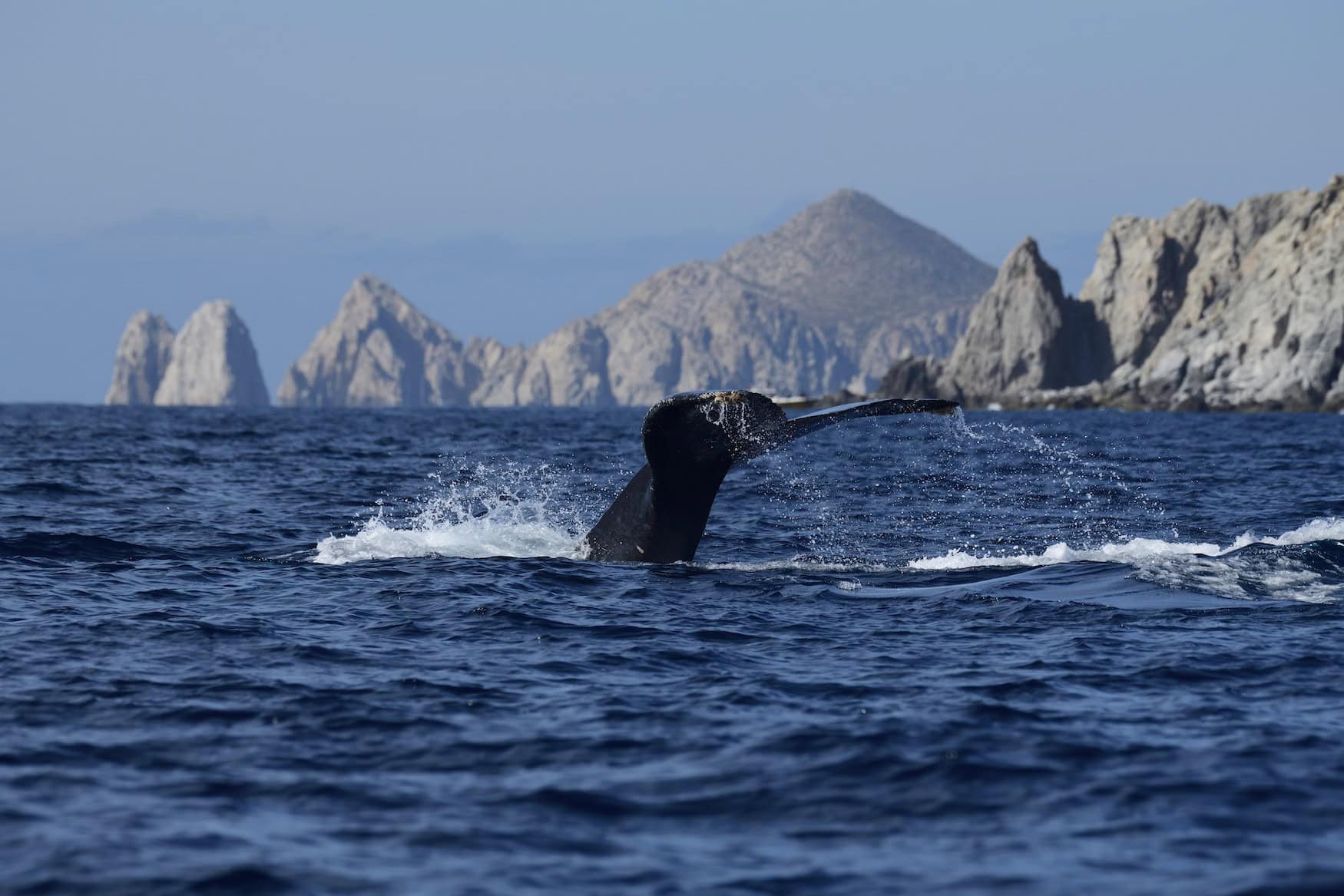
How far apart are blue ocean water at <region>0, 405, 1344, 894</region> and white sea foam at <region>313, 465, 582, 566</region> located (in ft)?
0.46

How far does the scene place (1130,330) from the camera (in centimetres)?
16950

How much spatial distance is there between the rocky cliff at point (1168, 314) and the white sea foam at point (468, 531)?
10396cm

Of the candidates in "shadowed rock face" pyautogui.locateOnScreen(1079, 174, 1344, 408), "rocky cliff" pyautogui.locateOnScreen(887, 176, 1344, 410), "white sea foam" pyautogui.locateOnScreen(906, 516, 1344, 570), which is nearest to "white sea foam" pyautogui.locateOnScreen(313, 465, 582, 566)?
"white sea foam" pyautogui.locateOnScreen(906, 516, 1344, 570)

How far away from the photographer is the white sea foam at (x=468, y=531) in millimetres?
16500

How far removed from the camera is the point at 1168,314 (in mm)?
170125

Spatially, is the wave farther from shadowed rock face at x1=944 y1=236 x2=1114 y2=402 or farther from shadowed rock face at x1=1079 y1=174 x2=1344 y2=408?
shadowed rock face at x1=944 y1=236 x2=1114 y2=402

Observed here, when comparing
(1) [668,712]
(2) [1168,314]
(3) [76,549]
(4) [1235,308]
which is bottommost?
(1) [668,712]

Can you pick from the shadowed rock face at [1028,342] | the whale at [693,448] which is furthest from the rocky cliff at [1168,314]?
the whale at [693,448]

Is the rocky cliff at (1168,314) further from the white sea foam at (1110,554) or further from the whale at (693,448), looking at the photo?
the whale at (693,448)

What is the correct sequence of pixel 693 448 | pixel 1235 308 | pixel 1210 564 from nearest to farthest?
pixel 693 448
pixel 1210 564
pixel 1235 308

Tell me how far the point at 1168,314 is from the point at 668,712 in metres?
171

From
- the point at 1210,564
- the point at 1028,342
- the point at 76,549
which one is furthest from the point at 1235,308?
the point at 76,549

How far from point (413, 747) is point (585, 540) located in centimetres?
792

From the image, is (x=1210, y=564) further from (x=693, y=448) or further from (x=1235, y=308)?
(x=1235, y=308)
